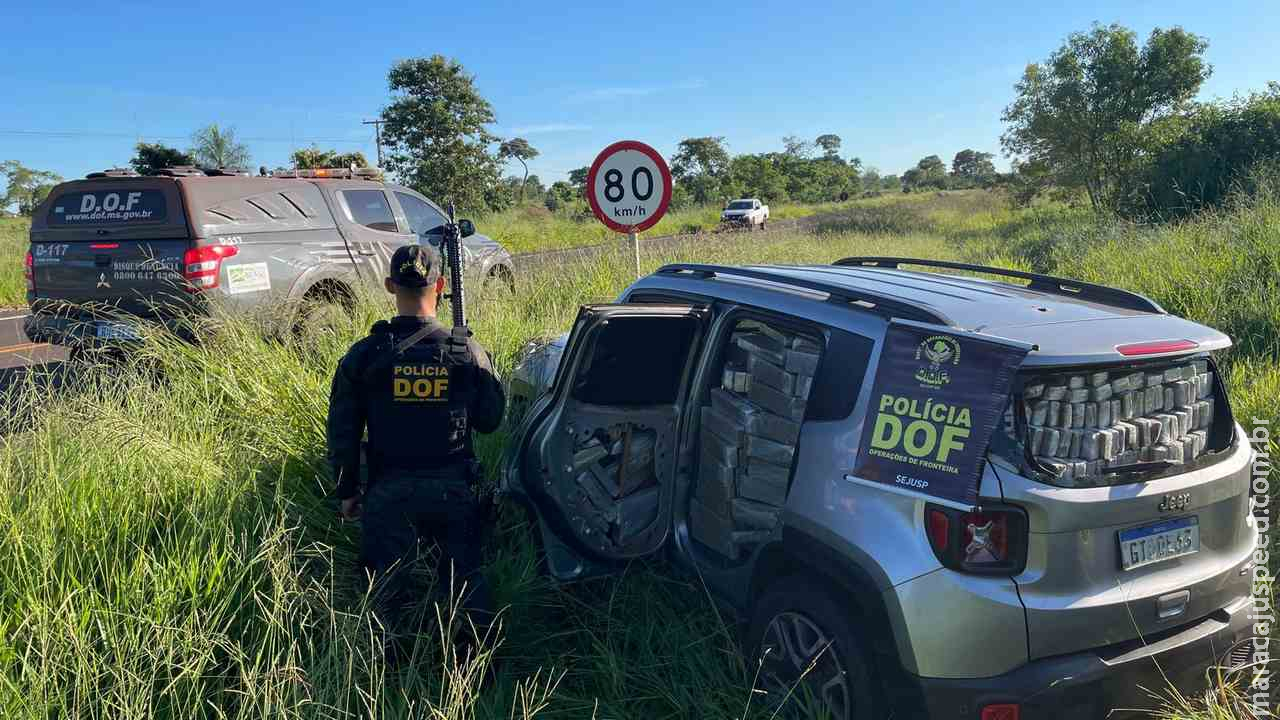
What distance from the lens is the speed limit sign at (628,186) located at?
6387mm

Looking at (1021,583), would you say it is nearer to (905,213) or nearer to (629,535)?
(629,535)

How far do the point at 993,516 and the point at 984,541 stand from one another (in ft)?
0.23

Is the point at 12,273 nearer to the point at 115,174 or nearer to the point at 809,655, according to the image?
the point at 115,174

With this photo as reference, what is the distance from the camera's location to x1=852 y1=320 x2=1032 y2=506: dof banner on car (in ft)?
6.92

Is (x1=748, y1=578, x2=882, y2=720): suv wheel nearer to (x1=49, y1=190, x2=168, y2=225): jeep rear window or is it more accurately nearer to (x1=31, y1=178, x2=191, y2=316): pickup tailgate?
(x1=31, y1=178, x2=191, y2=316): pickup tailgate

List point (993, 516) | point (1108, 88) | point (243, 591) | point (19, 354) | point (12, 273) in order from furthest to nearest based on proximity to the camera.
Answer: point (1108, 88), point (12, 273), point (19, 354), point (243, 591), point (993, 516)

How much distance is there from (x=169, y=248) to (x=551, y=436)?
4578 mm

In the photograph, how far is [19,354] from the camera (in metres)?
7.58

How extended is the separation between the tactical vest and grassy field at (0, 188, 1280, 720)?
46 centimetres

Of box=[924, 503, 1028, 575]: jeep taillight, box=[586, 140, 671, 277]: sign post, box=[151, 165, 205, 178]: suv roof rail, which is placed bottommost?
box=[924, 503, 1028, 575]: jeep taillight

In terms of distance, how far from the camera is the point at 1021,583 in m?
2.09

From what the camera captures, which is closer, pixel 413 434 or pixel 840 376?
pixel 840 376

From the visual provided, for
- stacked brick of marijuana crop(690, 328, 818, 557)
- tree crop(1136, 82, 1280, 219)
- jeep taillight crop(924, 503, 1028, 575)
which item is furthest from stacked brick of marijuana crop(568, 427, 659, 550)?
tree crop(1136, 82, 1280, 219)

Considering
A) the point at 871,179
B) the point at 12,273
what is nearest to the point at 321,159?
the point at 12,273
